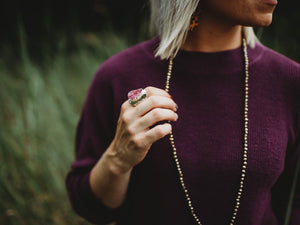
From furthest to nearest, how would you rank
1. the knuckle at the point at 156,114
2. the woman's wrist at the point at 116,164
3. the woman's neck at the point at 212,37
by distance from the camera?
the woman's neck at the point at 212,37 → the woman's wrist at the point at 116,164 → the knuckle at the point at 156,114

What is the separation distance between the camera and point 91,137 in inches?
44.9

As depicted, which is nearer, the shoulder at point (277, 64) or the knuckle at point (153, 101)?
the knuckle at point (153, 101)

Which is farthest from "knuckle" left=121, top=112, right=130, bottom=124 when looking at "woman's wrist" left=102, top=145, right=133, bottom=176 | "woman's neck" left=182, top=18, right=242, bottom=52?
"woman's neck" left=182, top=18, right=242, bottom=52

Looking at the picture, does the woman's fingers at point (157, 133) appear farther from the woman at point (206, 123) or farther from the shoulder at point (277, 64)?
the shoulder at point (277, 64)

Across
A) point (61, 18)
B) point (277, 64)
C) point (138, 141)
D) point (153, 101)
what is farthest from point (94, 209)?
point (61, 18)

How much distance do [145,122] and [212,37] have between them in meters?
0.46

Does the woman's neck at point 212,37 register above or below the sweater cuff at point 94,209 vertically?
above

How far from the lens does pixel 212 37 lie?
106 centimetres

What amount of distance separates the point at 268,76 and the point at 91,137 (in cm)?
70

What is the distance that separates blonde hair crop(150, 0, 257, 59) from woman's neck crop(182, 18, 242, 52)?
0.15 ft

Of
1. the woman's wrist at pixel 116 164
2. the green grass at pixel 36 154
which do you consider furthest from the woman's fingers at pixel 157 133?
the green grass at pixel 36 154

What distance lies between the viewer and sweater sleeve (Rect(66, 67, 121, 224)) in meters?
1.11

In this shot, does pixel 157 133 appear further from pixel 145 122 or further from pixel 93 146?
pixel 93 146

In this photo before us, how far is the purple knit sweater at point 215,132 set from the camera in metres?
0.96
